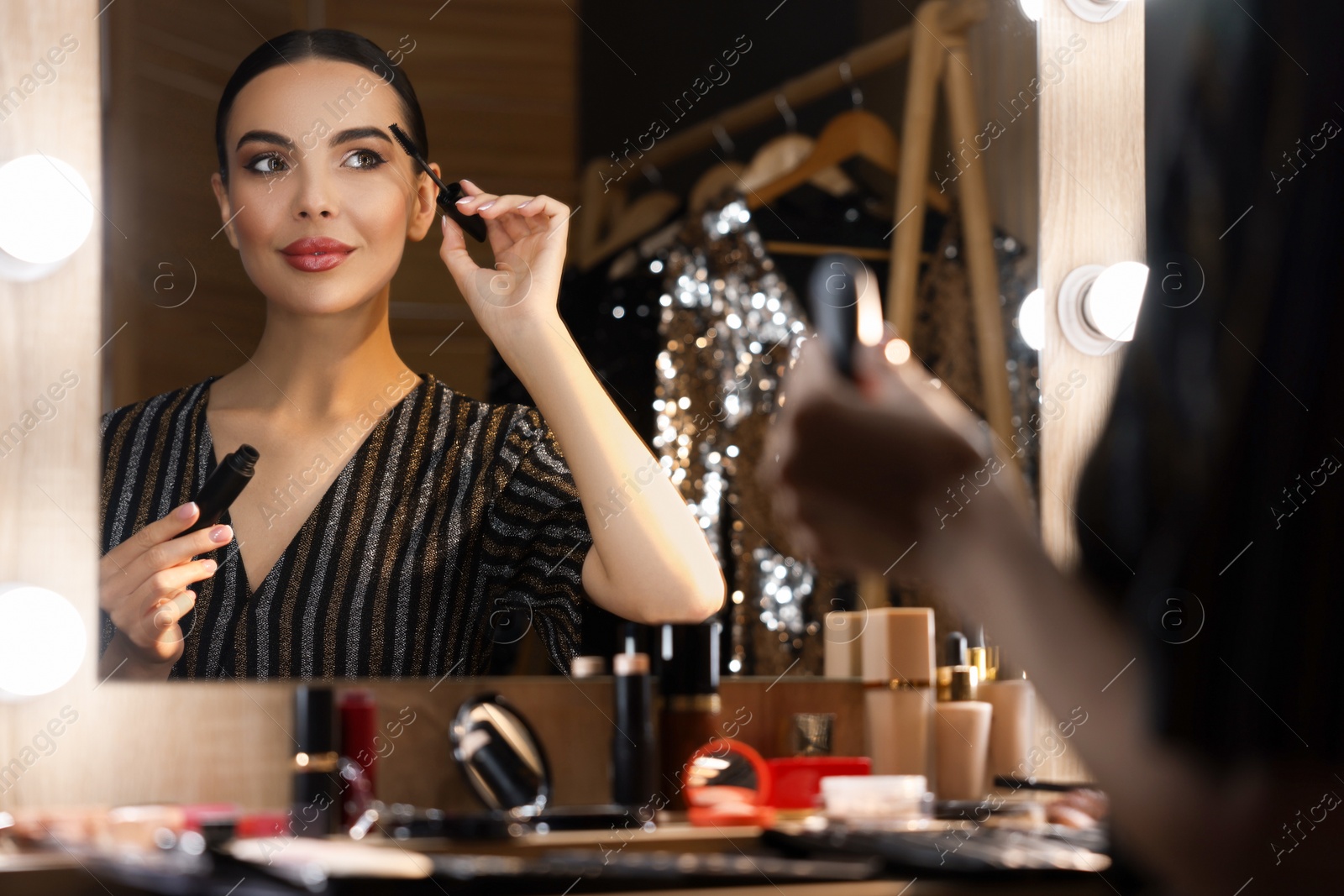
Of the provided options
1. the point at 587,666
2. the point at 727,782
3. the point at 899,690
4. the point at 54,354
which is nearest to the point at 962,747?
the point at 899,690

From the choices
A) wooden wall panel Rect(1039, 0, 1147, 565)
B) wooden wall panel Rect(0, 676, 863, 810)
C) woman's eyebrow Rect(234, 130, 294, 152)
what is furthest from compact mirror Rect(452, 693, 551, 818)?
wooden wall panel Rect(1039, 0, 1147, 565)

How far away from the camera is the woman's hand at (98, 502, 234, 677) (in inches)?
38.5

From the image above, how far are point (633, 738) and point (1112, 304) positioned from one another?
718 mm

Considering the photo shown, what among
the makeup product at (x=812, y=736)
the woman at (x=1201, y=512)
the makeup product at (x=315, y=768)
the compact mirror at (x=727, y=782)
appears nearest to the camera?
the woman at (x=1201, y=512)

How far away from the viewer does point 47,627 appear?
952 millimetres

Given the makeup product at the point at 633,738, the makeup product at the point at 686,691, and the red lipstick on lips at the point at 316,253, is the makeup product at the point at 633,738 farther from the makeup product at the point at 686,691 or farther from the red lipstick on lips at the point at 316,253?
the red lipstick on lips at the point at 316,253

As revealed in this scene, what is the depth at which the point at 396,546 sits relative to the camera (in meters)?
1.04

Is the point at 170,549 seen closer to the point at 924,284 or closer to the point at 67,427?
the point at 67,427

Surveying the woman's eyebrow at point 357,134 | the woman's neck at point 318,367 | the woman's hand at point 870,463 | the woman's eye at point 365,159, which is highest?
the woman's eyebrow at point 357,134

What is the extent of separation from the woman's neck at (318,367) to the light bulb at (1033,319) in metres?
0.66

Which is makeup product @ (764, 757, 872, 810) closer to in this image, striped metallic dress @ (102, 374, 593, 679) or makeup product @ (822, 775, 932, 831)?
makeup product @ (822, 775, 932, 831)

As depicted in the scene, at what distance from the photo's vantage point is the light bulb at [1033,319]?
1339 mm

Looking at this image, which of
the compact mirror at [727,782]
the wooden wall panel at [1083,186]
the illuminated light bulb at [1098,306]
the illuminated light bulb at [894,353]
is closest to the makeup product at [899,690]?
the compact mirror at [727,782]

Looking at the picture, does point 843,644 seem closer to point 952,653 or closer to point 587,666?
point 952,653
